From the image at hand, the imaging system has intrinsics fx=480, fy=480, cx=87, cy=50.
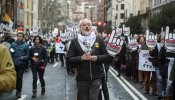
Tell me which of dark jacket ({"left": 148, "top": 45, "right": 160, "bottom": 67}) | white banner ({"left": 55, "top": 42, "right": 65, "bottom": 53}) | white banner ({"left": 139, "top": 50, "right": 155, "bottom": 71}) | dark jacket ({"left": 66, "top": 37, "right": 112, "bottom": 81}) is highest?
dark jacket ({"left": 66, "top": 37, "right": 112, "bottom": 81})

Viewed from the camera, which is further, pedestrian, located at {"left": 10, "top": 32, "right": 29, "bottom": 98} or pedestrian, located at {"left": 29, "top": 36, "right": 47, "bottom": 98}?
pedestrian, located at {"left": 29, "top": 36, "right": 47, "bottom": 98}

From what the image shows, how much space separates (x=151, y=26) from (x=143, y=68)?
3532 cm

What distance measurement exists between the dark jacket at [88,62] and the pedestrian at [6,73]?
3.27 meters

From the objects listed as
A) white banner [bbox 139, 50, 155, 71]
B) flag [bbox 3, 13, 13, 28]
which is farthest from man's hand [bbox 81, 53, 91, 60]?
flag [bbox 3, 13, 13, 28]

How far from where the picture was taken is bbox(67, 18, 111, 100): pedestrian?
6918mm

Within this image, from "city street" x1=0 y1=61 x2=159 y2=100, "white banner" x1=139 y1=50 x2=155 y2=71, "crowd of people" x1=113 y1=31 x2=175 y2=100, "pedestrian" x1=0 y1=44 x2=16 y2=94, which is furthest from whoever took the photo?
"white banner" x1=139 y1=50 x2=155 y2=71

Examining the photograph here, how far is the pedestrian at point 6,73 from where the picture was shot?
3532 millimetres

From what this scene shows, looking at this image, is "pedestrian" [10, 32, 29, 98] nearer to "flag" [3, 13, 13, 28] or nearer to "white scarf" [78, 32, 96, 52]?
"white scarf" [78, 32, 96, 52]

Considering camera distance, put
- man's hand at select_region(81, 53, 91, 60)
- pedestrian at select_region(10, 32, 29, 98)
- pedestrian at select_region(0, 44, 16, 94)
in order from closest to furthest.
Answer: pedestrian at select_region(0, 44, 16, 94), man's hand at select_region(81, 53, 91, 60), pedestrian at select_region(10, 32, 29, 98)

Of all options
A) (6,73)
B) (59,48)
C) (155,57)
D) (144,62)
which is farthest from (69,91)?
(59,48)

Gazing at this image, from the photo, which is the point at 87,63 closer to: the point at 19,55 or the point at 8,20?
the point at 19,55

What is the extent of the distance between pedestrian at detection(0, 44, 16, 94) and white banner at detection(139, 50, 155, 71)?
9.82m

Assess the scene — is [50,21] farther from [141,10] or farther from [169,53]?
[169,53]

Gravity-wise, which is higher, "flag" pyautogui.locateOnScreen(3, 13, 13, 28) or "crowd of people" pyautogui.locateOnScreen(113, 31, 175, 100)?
"flag" pyautogui.locateOnScreen(3, 13, 13, 28)
